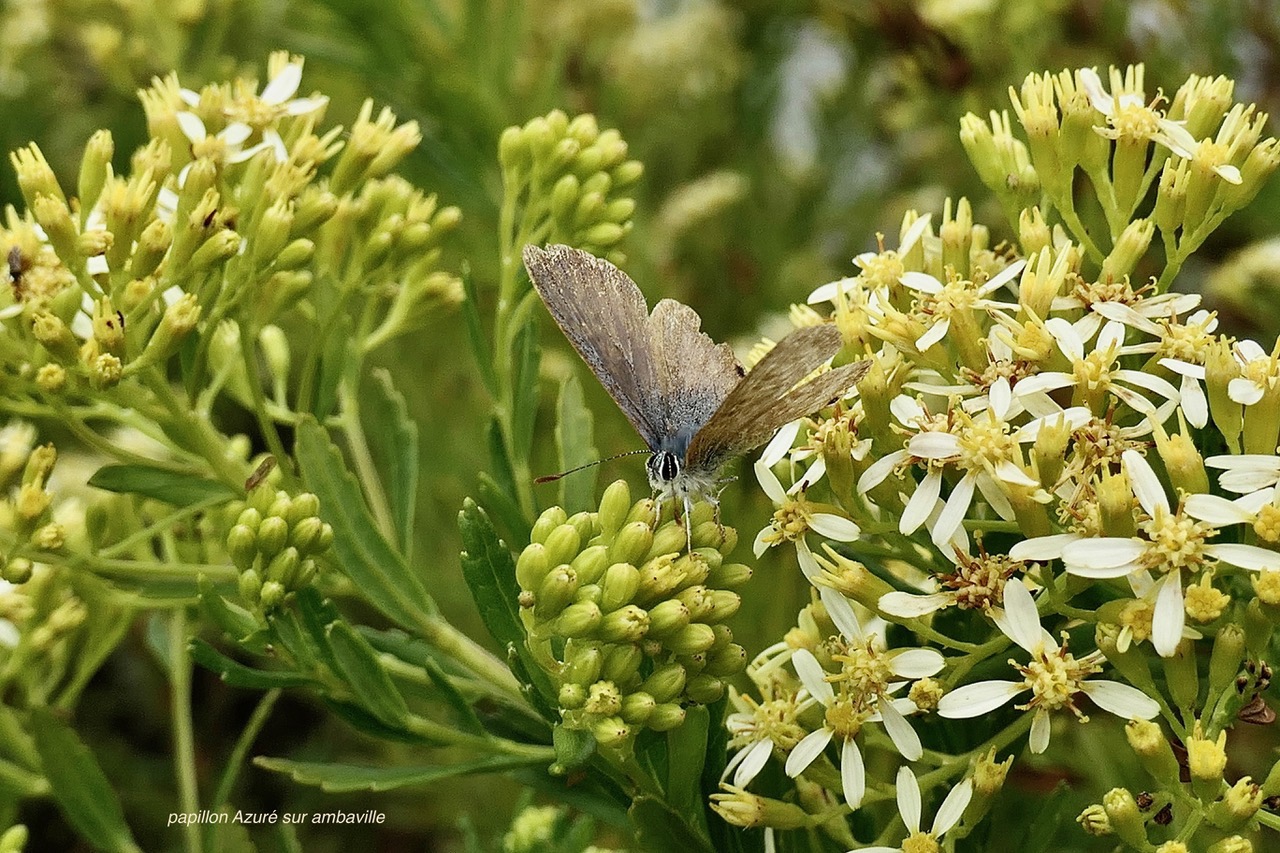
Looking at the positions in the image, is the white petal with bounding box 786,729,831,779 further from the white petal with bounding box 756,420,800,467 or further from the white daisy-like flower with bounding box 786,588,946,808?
the white petal with bounding box 756,420,800,467

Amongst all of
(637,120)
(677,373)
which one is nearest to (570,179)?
(677,373)

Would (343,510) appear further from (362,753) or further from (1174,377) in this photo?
A: (362,753)

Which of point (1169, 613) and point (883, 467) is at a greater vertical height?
point (883, 467)

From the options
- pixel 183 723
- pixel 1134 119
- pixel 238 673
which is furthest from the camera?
pixel 183 723

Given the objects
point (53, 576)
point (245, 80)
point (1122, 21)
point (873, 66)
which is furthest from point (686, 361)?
point (873, 66)

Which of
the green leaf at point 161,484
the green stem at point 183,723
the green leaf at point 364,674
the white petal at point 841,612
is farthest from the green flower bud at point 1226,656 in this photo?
the green stem at point 183,723

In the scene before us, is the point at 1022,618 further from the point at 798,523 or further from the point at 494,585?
the point at 494,585
